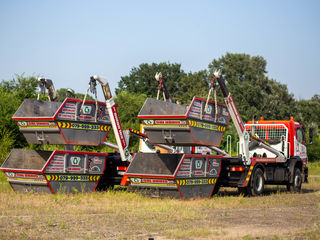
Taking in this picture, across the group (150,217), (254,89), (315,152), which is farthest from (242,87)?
(150,217)

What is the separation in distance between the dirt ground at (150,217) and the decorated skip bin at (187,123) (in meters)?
1.83

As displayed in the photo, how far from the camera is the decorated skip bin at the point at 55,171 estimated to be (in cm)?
1564

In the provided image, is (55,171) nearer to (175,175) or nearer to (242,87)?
(175,175)

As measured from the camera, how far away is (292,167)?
2027 centimetres

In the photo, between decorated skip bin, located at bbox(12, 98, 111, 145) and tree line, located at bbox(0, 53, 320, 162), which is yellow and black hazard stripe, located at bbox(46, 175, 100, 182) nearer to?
decorated skip bin, located at bbox(12, 98, 111, 145)

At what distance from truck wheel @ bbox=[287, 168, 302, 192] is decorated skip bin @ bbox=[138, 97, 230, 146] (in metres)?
5.44

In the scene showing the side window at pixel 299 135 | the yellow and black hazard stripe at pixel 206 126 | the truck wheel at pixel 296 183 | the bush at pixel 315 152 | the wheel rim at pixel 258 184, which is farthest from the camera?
the bush at pixel 315 152

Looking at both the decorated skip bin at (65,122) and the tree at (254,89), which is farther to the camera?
the tree at (254,89)

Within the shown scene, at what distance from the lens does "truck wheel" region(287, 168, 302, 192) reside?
800 inches

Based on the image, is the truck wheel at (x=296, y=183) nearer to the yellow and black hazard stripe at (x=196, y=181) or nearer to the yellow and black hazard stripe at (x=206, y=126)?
the yellow and black hazard stripe at (x=196, y=181)

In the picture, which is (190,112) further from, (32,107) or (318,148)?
(318,148)

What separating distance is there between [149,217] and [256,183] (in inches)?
297

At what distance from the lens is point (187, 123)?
585 inches

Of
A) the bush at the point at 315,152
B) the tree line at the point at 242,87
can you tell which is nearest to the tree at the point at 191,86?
the tree line at the point at 242,87
